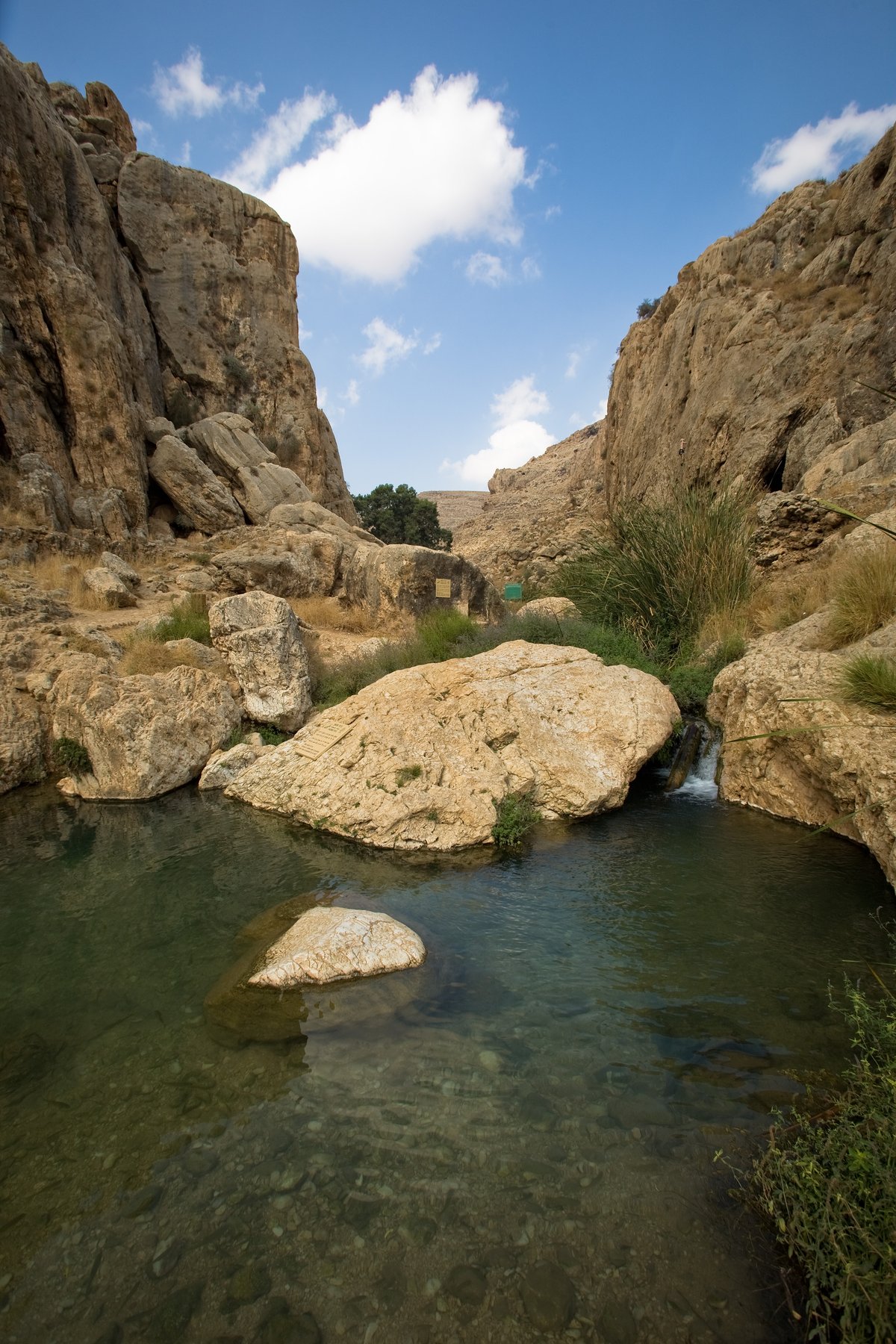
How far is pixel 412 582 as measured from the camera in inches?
514

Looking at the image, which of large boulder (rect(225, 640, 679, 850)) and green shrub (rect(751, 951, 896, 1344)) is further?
large boulder (rect(225, 640, 679, 850))

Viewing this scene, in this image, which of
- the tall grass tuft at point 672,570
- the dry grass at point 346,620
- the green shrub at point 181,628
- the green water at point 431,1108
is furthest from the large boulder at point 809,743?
the green shrub at point 181,628

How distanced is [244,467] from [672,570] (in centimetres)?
1425

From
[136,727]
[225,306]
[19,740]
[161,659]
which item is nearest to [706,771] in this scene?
[136,727]

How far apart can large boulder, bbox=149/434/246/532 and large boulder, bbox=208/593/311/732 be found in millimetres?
10324

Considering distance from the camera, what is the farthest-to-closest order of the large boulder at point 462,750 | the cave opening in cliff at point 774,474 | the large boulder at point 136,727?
the cave opening in cliff at point 774,474
the large boulder at point 136,727
the large boulder at point 462,750

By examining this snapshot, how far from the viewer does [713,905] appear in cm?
468

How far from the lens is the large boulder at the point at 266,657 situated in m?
8.95

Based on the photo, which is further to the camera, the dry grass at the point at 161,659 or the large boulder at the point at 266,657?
the dry grass at the point at 161,659

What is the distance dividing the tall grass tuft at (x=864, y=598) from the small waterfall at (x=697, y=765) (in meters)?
1.75

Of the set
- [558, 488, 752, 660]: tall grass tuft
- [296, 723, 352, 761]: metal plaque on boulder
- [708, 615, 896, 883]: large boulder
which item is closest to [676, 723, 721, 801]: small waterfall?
[708, 615, 896, 883]: large boulder

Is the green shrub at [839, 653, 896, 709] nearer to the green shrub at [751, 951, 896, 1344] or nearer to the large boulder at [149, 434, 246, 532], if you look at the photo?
the green shrub at [751, 951, 896, 1344]

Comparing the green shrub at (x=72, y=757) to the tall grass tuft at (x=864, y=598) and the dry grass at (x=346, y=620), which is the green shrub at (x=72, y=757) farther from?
the tall grass tuft at (x=864, y=598)

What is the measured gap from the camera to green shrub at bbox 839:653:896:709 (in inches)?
211
